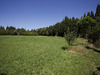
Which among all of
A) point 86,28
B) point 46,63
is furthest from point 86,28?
point 46,63

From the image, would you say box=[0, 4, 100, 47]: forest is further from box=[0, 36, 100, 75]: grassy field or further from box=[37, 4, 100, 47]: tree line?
box=[0, 36, 100, 75]: grassy field

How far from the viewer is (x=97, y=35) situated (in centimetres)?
1888

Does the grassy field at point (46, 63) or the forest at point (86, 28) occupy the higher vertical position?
the forest at point (86, 28)

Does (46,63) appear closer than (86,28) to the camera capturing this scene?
Yes

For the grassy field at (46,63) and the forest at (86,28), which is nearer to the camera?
the grassy field at (46,63)

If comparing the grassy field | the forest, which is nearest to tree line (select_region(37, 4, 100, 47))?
the forest

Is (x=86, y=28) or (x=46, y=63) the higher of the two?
(x=86, y=28)

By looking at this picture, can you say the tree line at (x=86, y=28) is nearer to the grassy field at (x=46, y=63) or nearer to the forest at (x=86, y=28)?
the forest at (x=86, y=28)

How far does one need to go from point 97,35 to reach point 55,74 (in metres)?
19.7

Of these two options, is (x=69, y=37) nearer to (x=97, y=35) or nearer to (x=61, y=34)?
(x=97, y=35)

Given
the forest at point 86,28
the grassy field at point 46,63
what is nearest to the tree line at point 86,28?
the forest at point 86,28

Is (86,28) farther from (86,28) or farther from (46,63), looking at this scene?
(46,63)

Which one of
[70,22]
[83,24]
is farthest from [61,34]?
[83,24]

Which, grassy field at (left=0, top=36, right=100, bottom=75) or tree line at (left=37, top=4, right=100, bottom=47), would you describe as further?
tree line at (left=37, top=4, right=100, bottom=47)
